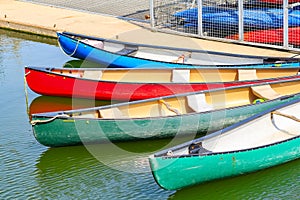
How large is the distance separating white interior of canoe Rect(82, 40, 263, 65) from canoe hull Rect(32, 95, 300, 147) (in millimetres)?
2959

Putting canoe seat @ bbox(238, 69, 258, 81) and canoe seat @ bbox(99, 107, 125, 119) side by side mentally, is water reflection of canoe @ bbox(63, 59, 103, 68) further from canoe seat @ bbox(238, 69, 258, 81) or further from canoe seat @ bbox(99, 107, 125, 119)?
canoe seat @ bbox(99, 107, 125, 119)

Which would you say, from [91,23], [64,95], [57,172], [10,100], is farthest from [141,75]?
[91,23]

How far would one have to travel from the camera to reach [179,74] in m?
15.1

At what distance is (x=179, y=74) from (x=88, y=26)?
5.64m

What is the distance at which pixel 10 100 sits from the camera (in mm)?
15594

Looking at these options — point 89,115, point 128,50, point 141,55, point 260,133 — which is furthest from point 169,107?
point 128,50

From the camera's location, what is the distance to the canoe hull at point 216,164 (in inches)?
410

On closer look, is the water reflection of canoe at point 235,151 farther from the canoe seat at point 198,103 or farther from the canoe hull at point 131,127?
the canoe seat at point 198,103

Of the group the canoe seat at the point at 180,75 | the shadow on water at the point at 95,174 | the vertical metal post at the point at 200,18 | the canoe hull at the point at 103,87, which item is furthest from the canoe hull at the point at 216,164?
the vertical metal post at the point at 200,18

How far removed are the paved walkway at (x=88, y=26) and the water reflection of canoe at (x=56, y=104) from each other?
→ 371 cm

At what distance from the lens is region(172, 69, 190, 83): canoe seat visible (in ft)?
49.0

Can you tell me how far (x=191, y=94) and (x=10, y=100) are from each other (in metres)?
4.16

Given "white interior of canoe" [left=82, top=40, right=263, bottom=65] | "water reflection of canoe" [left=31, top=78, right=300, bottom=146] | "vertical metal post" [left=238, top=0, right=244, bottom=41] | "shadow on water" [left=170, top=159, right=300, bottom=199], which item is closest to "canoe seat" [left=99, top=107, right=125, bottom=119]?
"water reflection of canoe" [left=31, top=78, right=300, bottom=146]

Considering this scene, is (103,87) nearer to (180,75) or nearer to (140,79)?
(140,79)
